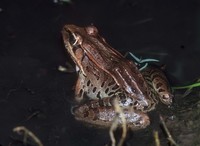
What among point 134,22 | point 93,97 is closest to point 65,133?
point 93,97

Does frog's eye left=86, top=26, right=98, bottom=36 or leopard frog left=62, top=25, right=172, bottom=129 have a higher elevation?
frog's eye left=86, top=26, right=98, bottom=36

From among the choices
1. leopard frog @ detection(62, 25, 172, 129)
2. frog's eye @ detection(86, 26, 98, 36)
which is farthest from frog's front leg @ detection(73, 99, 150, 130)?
frog's eye @ detection(86, 26, 98, 36)

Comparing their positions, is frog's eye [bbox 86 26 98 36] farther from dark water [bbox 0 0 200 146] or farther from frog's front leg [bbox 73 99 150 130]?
frog's front leg [bbox 73 99 150 130]

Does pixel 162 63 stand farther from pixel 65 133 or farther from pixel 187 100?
pixel 65 133

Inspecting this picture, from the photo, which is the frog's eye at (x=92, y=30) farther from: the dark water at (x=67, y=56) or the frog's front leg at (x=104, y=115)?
the frog's front leg at (x=104, y=115)

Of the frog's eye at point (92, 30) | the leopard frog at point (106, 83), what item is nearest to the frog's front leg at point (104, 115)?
the leopard frog at point (106, 83)

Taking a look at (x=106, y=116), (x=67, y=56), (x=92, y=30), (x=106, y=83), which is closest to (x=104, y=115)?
(x=106, y=116)
